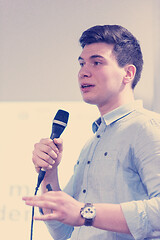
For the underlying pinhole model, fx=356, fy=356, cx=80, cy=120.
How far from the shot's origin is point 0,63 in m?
2.52

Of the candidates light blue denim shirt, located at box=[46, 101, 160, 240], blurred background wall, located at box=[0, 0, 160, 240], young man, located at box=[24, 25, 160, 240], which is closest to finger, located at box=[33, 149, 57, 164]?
young man, located at box=[24, 25, 160, 240]

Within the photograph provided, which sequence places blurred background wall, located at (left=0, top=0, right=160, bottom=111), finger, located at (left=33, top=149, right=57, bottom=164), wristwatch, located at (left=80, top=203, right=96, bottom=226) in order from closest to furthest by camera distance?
wristwatch, located at (left=80, top=203, right=96, bottom=226) < finger, located at (left=33, top=149, right=57, bottom=164) < blurred background wall, located at (left=0, top=0, right=160, bottom=111)

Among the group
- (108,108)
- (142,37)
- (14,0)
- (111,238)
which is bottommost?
(111,238)

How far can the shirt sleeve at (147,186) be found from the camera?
3.51 ft

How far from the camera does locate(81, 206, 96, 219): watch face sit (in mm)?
1012

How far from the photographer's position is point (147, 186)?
3.74 ft

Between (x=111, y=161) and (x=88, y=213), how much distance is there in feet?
0.94

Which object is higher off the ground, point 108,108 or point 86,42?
point 86,42

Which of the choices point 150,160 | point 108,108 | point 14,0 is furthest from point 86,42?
point 14,0

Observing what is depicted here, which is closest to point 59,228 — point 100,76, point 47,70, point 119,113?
point 119,113

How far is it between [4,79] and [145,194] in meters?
1.56

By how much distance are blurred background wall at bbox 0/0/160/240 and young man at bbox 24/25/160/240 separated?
31.6 inches

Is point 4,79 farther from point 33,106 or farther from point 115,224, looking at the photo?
point 115,224

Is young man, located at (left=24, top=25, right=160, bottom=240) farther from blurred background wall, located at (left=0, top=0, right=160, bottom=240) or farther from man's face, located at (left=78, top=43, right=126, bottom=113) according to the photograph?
blurred background wall, located at (left=0, top=0, right=160, bottom=240)
